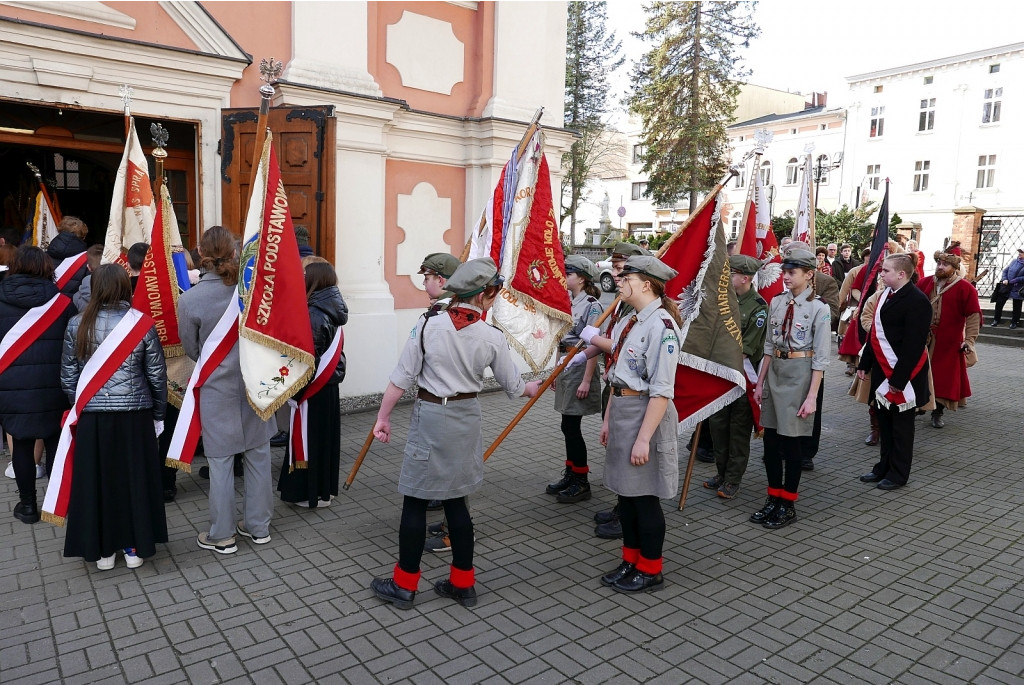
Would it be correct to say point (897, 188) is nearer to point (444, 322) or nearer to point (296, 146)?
point (296, 146)

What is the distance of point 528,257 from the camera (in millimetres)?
5430

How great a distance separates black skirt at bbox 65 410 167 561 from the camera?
413 centimetres

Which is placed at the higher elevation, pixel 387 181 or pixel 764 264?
pixel 387 181

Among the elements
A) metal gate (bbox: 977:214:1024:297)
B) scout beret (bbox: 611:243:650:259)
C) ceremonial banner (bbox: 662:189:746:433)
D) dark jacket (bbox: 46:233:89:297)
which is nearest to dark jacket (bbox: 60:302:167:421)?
dark jacket (bbox: 46:233:89:297)

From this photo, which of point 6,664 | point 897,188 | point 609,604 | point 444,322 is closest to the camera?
point 6,664

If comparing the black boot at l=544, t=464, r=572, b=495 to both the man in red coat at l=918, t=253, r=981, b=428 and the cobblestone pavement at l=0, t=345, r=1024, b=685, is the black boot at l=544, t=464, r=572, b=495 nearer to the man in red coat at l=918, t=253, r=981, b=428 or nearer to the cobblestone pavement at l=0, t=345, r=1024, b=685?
the cobblestone pavement at l=0, t=345, r=1024, b=685

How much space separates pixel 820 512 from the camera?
222 inches

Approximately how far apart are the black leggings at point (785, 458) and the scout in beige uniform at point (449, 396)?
237 cm

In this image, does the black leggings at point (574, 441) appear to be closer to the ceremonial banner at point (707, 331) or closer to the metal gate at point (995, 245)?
the ceremonial banner at point (707, 331)

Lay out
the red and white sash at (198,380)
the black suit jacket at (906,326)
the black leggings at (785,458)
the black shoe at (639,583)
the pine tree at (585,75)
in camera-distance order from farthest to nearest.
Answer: the pine tree at (585,75)
the black suit jacket at (906,326)
the black leggings at (785,458)
the red and white sash at (198,380)
the black shoe at (639,583)

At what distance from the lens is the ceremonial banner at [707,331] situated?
4.93 m

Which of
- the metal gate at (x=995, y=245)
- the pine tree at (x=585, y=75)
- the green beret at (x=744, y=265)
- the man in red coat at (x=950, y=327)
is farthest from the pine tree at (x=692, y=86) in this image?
the green beret at (x=744, y=265)

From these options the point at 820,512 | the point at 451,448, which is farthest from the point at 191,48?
the point at 820,512

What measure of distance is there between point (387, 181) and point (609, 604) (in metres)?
6.61
